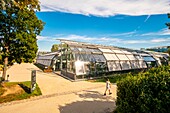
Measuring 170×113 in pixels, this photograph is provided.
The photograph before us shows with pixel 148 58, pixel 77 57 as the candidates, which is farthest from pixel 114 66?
A: pixel 148 58

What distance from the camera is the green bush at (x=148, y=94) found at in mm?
6160

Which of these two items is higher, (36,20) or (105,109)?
(36,20)

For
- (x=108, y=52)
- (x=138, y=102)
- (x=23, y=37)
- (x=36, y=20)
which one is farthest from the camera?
(x=108, y=52)

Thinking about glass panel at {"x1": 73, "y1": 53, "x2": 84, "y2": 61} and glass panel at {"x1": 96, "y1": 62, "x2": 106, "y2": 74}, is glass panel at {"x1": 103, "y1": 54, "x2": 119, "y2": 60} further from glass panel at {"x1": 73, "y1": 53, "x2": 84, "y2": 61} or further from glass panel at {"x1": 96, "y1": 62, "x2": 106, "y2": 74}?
glass panel at {"x1": 73, "y1": 53, "x2": 84, "y2": 61}

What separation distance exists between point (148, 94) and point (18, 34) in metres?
15.1

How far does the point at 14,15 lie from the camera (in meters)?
17.4

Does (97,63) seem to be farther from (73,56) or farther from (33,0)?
(33,0)

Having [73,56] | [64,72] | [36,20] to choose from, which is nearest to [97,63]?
[73,56]

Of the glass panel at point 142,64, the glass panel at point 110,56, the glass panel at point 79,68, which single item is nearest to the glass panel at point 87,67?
the glass panel at point 79,68

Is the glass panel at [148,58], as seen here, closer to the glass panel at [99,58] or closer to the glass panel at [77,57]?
the glass panel at [99,58]

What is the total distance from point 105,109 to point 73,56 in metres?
15.4

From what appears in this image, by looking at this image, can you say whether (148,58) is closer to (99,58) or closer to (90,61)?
(99,58)

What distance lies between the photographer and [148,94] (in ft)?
21.9

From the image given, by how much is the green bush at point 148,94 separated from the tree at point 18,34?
13111mm
